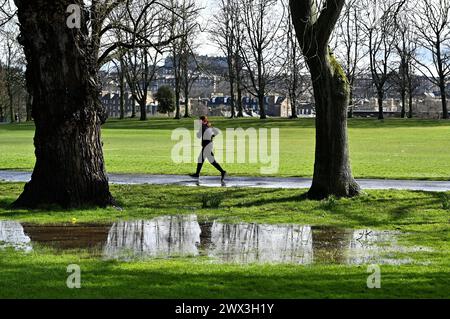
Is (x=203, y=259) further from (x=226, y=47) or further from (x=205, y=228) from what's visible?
(x=226, y=47)

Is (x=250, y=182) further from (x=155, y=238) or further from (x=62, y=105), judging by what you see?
(x=155, y=238)

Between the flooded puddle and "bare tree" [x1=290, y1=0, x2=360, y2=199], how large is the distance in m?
3.79

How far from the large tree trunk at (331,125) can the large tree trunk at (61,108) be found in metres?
5.17

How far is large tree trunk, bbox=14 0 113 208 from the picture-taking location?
1416 centimetres

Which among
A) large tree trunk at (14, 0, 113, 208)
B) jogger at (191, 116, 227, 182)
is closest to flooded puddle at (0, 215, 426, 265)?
large tree trunk at (14, 0, 113, 208)

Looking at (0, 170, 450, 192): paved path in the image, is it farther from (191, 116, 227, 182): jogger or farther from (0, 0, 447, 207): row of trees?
(0, 0, 447, 207): row of trees

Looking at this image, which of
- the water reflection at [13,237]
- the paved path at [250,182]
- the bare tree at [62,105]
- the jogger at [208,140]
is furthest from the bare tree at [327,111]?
the water reflection at [13,237]

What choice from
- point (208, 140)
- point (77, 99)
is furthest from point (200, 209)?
point (208, 140)

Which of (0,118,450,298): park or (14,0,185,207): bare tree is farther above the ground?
(14,0,185,207): bare tree

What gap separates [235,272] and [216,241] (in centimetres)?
264

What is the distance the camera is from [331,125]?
52.8 feet

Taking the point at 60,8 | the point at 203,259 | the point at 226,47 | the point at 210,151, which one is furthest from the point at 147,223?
the point at 226,47

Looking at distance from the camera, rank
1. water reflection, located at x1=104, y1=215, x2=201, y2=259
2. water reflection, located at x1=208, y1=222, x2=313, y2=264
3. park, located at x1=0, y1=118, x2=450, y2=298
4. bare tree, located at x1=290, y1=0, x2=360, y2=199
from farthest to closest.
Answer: bare tree, located at x1=290, y1=0, x2=360, y2=199 < water reflection, located at x1=104, y1=215, x2=201, y2=259 < water reflection, located at x1=208, y1=222, x2=313, y2=264 < park, located at x1=0, y1=118, x2=450, y2=298

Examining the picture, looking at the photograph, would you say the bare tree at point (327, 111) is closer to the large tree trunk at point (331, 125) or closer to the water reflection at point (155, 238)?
the large tree trunk at point (331, 125)
